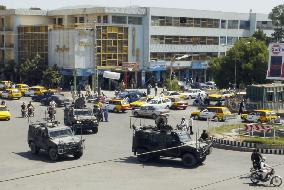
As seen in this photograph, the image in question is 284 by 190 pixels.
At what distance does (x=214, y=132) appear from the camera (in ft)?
131

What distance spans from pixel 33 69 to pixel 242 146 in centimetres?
5167

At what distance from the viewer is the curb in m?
33.2

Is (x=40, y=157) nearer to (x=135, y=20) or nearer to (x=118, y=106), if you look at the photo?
(x=118, y=106)

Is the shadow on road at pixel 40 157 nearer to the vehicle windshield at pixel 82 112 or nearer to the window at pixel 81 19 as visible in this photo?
the vehicle windshield at pixel 82 112

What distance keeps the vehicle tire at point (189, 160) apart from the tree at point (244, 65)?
129ft

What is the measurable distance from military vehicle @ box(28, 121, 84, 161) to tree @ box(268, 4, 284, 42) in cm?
7554

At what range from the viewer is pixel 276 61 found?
5297 centimetres

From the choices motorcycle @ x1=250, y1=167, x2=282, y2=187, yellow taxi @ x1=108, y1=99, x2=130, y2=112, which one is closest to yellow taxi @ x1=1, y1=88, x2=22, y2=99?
yellow taxi @ x1=108, y1=99, x2=130, y2=112

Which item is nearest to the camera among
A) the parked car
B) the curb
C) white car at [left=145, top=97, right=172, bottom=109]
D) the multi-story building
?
the curb

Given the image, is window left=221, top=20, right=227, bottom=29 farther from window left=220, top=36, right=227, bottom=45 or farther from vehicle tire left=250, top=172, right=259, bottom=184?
vehicle tire left=250, top=172, right=259, bottom=184

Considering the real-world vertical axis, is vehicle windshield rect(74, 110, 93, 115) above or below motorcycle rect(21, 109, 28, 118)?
above

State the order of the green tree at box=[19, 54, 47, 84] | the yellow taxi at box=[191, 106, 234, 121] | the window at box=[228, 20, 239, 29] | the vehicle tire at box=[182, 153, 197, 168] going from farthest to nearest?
the window at box=[228, 20, 239, 29]
the green tree at box=[19, 54, 47, 84]
the yellow taxi at box=[191, 106, 234, 121]
the vehicle tire at box=[182, 153, 197, 168]

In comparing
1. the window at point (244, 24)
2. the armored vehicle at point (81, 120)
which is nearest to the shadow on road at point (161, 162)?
the armored vehicle at point (81, 120)

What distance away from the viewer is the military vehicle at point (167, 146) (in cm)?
2906
